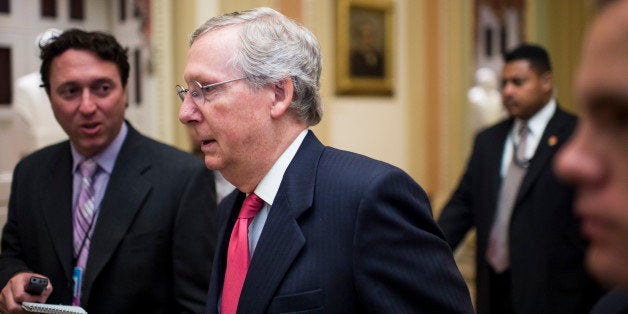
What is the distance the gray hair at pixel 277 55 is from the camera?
1742 millimetres

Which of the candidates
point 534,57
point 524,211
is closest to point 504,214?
point 524,211

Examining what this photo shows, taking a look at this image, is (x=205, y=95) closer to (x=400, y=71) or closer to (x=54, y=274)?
(x=54, y=274)

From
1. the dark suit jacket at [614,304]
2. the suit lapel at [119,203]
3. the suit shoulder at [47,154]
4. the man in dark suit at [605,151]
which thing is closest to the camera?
the man in dark suit at [605,151]

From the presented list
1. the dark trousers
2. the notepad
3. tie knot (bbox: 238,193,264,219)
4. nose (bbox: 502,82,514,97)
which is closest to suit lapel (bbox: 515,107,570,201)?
nose (bbox: 502,82,514,97)

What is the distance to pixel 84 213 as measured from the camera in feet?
7.81

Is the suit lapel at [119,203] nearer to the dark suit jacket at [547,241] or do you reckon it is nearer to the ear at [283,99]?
the ear at [283,99]

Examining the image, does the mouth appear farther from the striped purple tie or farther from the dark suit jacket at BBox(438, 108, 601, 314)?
the dark suit jacket at BBox(438, 108, 601, 314)

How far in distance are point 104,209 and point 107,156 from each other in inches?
9.2

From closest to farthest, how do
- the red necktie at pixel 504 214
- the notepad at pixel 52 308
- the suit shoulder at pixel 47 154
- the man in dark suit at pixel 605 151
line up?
the man in dark suit at pixel 605 151
the notepad at pixel 52 308
the suit shoulder at pixel 47 154
the red necktie at pixel 504 214

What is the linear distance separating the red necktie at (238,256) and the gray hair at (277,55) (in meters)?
0.27

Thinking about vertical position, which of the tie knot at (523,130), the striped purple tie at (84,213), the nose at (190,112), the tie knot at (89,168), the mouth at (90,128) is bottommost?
the striped purple tie at (84,213)

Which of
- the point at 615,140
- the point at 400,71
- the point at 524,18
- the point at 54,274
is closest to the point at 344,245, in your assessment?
the point at 615,140

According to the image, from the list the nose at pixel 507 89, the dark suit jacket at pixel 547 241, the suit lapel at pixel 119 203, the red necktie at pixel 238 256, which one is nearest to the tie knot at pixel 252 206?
the red necktie at pixel 238 256

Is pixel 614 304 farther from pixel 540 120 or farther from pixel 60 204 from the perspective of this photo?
pixel 540 120
